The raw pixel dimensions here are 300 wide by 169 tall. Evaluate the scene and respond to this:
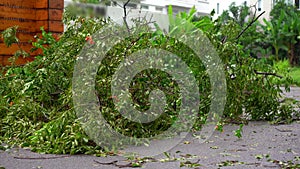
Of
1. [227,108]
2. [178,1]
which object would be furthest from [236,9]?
[227,108]

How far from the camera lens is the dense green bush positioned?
4176 millimetres

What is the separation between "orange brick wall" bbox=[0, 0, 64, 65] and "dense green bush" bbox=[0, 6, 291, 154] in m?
0.32

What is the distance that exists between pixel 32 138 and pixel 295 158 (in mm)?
1996

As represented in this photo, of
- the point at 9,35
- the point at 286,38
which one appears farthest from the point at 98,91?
the point at 286,38

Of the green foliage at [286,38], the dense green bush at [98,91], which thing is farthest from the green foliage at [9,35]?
the green foliage at [286,38]

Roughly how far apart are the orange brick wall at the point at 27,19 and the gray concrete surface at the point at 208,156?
7.51 feet

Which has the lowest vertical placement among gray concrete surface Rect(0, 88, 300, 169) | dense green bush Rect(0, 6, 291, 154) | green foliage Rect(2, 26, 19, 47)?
gray concrete surface Rect(0, 88, 300, 169)

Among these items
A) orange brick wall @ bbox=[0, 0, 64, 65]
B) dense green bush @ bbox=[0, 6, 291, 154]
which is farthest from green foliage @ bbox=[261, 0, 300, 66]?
orange brick wall @ bbox=[0, 0, 64, 65]

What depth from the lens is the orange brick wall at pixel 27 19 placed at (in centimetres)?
599

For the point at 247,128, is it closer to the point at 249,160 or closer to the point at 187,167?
the point at 249,160

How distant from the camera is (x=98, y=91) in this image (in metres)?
4.50

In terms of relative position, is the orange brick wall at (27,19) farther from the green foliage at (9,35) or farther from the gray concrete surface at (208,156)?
the gray concrete surface at (208,156)

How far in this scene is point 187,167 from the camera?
3408 mm

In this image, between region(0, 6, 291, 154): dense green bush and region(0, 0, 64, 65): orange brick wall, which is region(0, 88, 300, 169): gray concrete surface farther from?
region(0, 0, 64, 65): orange brick wall
